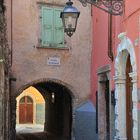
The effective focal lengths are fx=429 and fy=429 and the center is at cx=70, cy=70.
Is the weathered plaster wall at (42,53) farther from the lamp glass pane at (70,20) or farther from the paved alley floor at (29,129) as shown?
the paved alley floor at (29,129)

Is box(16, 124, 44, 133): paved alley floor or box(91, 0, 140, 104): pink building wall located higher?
box(91, 0, 140, 104): pink building wall

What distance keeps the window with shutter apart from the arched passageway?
2266 millimetres

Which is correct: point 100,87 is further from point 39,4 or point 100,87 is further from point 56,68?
point 39,4

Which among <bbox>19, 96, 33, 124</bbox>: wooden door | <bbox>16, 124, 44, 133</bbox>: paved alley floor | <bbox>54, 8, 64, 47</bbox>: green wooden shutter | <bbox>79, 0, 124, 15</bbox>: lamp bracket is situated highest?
<bbox>54, 8, 64, 47</bbox>: green wooden shutter

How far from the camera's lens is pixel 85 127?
15.4 metres

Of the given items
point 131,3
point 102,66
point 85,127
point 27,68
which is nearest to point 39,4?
point 27,68

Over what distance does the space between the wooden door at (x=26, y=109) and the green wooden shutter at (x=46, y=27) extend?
16766mm

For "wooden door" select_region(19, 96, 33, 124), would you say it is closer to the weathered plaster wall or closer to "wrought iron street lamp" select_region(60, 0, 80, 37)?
the weathered plaster wall

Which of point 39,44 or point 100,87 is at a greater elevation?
point 39,44

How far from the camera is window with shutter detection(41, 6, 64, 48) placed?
15.7m

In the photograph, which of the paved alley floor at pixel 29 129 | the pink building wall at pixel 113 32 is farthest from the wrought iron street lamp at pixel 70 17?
the paved alley floor at pixel 29 129

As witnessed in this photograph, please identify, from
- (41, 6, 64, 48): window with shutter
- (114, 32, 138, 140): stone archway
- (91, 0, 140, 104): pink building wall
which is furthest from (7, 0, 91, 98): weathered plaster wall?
(114, 32, 138, 140): stone archway

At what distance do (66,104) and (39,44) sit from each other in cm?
441

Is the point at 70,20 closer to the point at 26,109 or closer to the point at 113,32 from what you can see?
the point at 113,32
